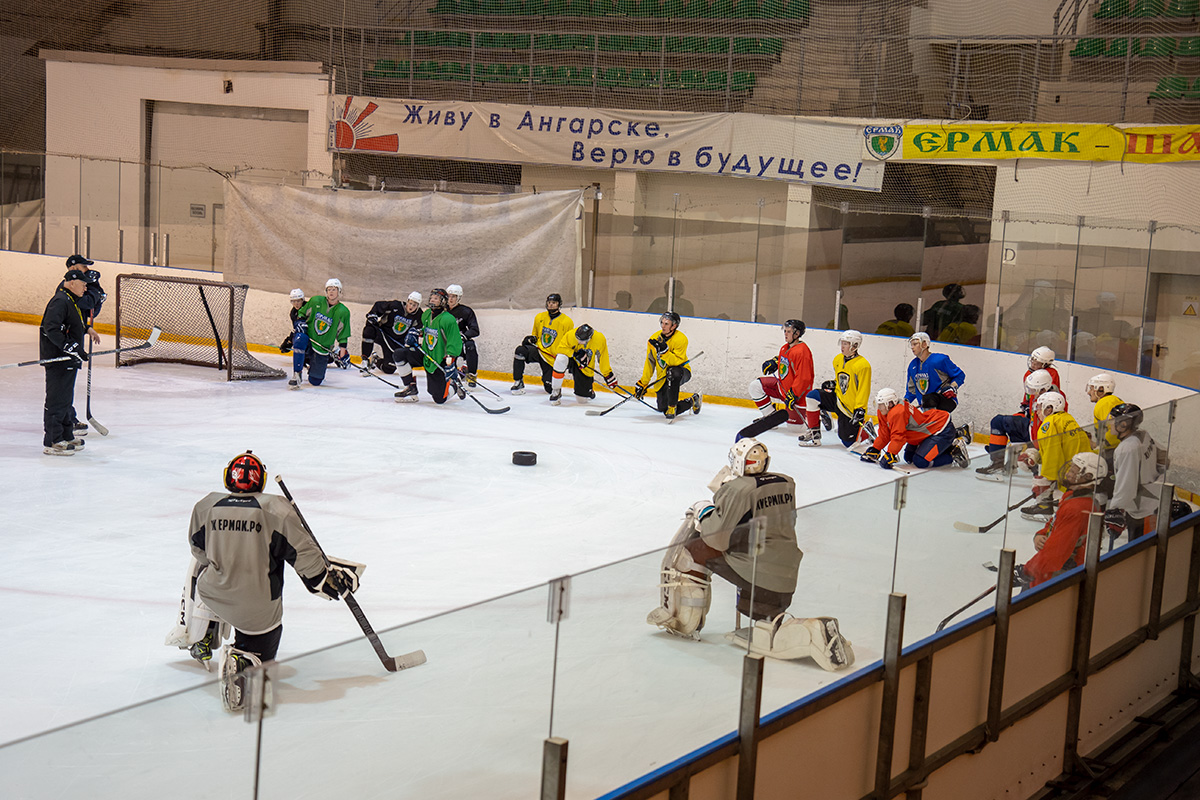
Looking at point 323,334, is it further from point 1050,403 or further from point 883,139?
point 1050,403

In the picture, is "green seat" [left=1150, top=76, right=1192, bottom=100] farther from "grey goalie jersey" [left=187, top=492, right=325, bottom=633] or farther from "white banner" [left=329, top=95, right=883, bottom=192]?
"grey goalie jersey" [left=187, top=492, right=325, bottom=633]

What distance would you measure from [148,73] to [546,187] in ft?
22.8

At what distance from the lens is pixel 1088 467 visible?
17.9ft

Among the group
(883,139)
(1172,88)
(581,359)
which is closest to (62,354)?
(581,359)

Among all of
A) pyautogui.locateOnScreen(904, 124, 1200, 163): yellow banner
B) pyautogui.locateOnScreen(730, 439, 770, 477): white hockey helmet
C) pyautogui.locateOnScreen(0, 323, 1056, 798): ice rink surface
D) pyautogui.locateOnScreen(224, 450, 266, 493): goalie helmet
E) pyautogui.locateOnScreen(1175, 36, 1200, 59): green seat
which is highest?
pyautogui.locateOnScreen(1175, 36, 1200, 59): green seat

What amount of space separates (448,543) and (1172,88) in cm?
1075

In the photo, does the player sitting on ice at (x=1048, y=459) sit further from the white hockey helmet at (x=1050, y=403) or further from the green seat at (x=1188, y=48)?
the green seat at (x=1188, y=48)

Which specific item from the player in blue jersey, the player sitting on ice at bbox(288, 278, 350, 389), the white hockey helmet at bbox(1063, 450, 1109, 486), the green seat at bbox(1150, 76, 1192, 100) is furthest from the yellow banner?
the white hockey helmet at bbox(1063, 450, 1109, 486)

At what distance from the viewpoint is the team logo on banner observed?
540 inches

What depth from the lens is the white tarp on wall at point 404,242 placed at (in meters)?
13.0

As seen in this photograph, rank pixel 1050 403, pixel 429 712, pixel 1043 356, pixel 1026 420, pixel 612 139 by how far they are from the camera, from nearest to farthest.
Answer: pixel 429 712 < pixel 1050 403 < pixel 1043 356 < pixel 1026 420 < pixel 612 139

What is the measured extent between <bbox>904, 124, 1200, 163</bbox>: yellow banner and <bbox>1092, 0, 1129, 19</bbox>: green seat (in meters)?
2.74

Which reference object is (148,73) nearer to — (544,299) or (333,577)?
(544,299)

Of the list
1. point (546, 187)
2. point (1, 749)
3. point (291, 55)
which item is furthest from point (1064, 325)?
point (291, 55)
